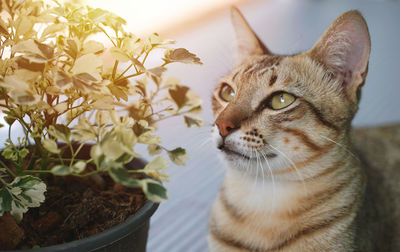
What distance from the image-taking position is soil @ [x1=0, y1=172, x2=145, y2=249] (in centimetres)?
64

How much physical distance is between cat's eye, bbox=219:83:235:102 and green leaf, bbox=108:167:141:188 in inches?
17.1

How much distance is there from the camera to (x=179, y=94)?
0.70 m

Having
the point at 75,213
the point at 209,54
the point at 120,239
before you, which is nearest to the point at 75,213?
the point at 75,213

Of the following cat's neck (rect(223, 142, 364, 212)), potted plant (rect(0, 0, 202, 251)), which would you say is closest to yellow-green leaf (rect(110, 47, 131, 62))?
potted plant (rect(0, 0, 202, 251))

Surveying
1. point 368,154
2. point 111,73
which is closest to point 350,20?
point 111,73

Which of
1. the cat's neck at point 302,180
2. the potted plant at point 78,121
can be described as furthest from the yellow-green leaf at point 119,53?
the cat's neck at point 302,180

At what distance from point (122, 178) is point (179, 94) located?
255mm

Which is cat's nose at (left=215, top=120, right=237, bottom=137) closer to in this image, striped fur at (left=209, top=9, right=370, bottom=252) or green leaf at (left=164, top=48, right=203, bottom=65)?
striped fur at (left=209, top=9, right=370, bottom=252)

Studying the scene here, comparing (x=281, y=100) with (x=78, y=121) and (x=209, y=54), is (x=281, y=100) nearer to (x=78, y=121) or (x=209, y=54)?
(x=78, y=121)

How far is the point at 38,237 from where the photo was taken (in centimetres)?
63

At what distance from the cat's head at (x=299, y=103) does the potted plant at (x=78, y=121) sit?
0.37 ft

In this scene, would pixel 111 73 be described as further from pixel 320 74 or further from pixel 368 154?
pixel 368 154

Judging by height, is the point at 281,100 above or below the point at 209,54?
above

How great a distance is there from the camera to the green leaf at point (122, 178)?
481 millimetres
